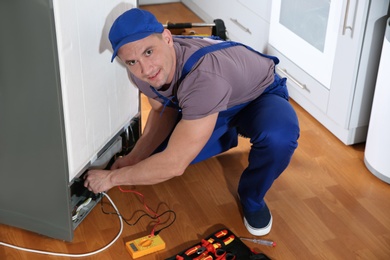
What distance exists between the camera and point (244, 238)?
2.04 metres

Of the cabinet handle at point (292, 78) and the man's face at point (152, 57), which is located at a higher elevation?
the man's face at point (152, 57)

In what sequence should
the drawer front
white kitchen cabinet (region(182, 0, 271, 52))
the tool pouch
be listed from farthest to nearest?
white kitchen cabinet (region(182, 0, 271, 52)) < the drawer front < the tool pouch

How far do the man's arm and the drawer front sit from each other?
0.89 metres

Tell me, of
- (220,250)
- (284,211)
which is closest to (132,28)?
(220,250)

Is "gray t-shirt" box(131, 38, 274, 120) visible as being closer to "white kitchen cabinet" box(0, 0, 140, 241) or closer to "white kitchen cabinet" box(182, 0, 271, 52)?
"white kitchen cabinet" box(0, 0, 140, 241)

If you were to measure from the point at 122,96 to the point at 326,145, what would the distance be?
91cm

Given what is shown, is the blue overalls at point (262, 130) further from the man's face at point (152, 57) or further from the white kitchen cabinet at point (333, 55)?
the white kitchen cabinet at point (333, 55)

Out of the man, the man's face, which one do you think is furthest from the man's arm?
the man's face

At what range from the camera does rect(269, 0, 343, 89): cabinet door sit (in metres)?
2.49

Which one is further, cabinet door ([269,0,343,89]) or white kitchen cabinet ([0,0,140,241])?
cabinet door ([269,0,343,89])

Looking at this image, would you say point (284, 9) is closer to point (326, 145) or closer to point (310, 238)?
point (326, 145)

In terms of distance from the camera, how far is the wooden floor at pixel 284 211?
78.7 inches

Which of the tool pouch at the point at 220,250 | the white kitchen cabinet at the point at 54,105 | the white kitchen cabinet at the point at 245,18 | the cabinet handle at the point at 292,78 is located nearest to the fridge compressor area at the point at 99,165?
the white kitchen cabinet at the point at 54,105

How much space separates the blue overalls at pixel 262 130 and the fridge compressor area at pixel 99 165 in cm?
27
